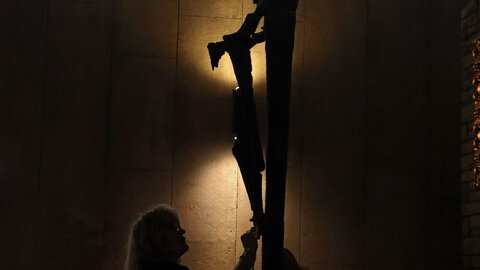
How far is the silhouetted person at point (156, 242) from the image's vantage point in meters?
2.77

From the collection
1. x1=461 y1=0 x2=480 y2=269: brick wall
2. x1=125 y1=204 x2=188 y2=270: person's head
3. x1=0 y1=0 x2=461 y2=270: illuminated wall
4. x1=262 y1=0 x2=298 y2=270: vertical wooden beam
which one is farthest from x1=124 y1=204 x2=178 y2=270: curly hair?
x1=461 y1=0 x2=480 y2=269: brick wall

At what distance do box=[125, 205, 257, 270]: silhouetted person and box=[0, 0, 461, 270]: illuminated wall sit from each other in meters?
3.09

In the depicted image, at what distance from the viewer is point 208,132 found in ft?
19.8

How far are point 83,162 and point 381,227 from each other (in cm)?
240

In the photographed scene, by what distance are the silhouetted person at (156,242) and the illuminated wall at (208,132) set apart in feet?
10.1

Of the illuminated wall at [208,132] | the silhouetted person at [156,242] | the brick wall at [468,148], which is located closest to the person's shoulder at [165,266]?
the silhouetted person at [156,242]

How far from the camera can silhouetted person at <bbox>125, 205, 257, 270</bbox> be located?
9.09 ft

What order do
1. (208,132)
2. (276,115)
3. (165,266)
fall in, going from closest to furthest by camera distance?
(165,266)
(276,115)
(208,132)

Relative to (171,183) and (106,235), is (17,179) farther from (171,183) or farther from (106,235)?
(171,183)

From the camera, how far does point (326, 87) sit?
6191 mm

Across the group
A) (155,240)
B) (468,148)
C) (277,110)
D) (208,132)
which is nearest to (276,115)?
(277,110)

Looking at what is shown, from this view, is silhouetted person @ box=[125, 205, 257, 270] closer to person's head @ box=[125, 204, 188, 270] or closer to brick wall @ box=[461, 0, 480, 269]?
person's head @ box=[125, 204, 188, 270]

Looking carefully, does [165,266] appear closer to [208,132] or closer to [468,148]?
[208,132]

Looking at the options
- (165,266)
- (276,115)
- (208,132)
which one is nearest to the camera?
(165,266)
